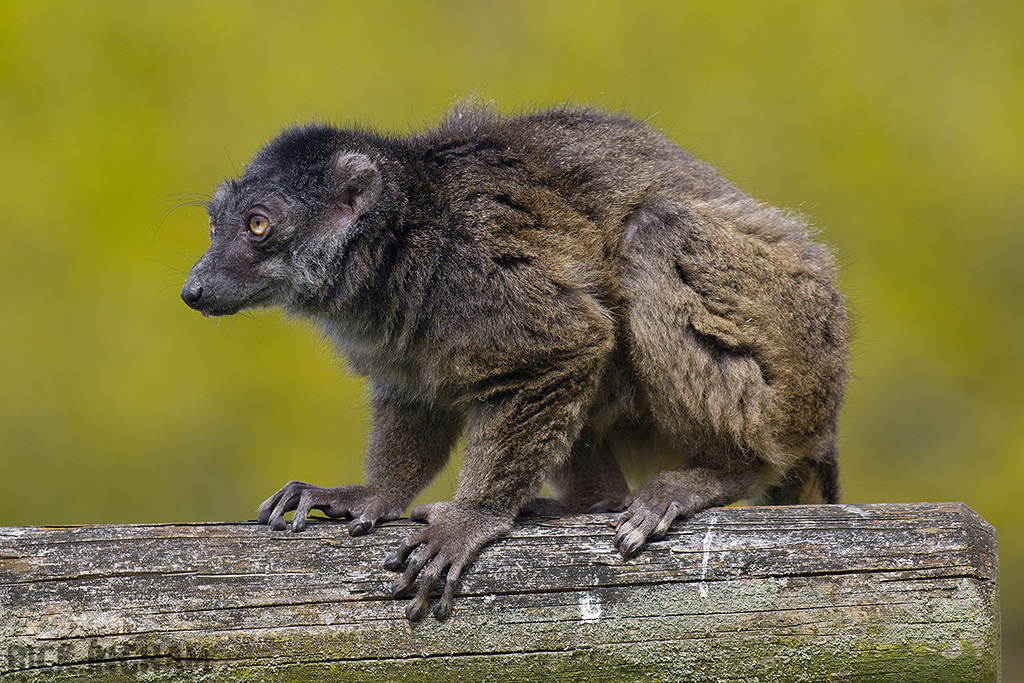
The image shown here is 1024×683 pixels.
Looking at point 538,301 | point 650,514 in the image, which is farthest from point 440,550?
point 538,301

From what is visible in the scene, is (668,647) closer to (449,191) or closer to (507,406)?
(507,406)

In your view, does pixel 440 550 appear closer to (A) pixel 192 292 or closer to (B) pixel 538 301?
(B) pixel 538 301

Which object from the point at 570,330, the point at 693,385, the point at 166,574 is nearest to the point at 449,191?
the point at 570,330

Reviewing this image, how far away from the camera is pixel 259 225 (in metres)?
5.08

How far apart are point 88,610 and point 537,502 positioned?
2.52 metres

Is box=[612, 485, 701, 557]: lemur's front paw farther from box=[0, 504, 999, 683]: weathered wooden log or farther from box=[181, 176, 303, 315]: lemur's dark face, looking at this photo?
box=[181, 176, 303, 315]: lemur's dark face

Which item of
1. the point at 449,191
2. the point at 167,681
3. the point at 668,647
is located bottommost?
the point at 167,681

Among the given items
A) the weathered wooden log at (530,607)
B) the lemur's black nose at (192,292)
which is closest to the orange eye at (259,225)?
the lemur's black nose at (192,292)

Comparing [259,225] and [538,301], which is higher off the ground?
[259,225]

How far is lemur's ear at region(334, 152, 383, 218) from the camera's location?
5020 mm

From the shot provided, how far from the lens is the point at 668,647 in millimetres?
3607

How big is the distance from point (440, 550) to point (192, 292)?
1.98m

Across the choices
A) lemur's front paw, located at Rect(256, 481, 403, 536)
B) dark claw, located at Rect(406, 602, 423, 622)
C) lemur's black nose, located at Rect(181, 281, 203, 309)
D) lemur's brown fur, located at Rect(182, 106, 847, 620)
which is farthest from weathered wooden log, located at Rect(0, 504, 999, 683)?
→ lemur's black nose, located at Rect(181, 281, 203, 309)

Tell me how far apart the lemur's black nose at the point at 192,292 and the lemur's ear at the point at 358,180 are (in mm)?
855
